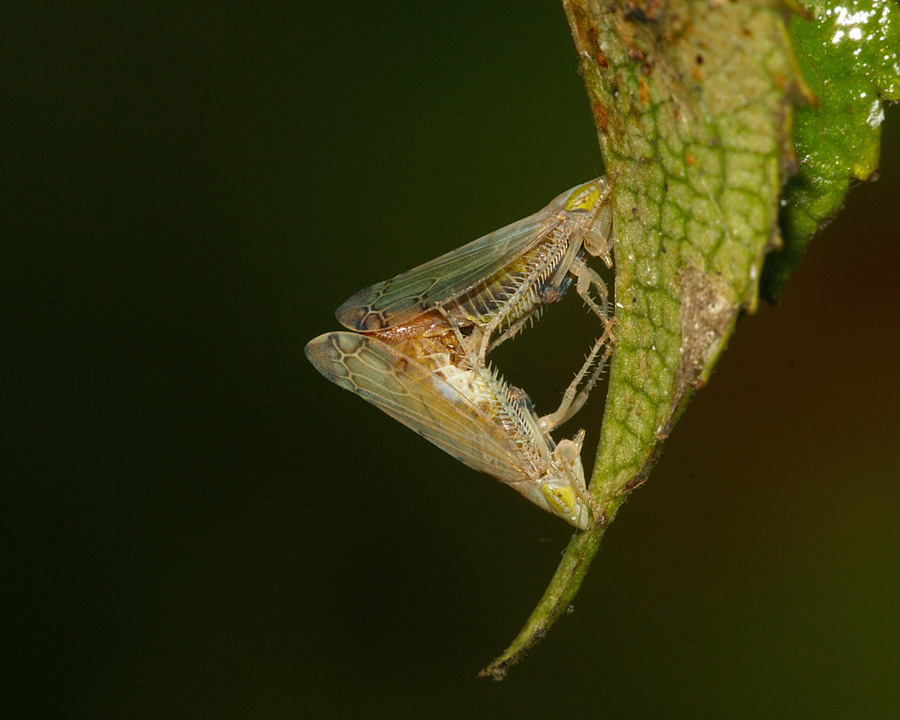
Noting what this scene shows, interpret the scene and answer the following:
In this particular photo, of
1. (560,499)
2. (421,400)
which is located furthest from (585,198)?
(560,499)

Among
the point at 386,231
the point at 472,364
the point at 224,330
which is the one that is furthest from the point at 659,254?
the point at 224,330

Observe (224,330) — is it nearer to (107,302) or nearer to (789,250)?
(107,302)

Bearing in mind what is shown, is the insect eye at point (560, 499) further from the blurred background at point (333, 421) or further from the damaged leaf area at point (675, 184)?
the blurred background at point (333, 421)

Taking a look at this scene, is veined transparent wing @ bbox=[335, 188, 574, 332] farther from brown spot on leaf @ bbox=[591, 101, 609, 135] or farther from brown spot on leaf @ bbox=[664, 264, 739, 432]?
brown spot on leaf @ bbox=[664, 264, 739, 432]

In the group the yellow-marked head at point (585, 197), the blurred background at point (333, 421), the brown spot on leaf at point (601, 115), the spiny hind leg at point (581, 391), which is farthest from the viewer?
the blurred background at point (333, 421)

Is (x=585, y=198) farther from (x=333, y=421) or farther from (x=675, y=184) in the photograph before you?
(x=333, y=421)

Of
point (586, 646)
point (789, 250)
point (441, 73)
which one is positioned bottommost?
point (586, 646)

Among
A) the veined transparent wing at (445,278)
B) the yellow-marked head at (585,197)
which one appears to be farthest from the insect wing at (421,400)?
the yellow-marked head at (585,197)
